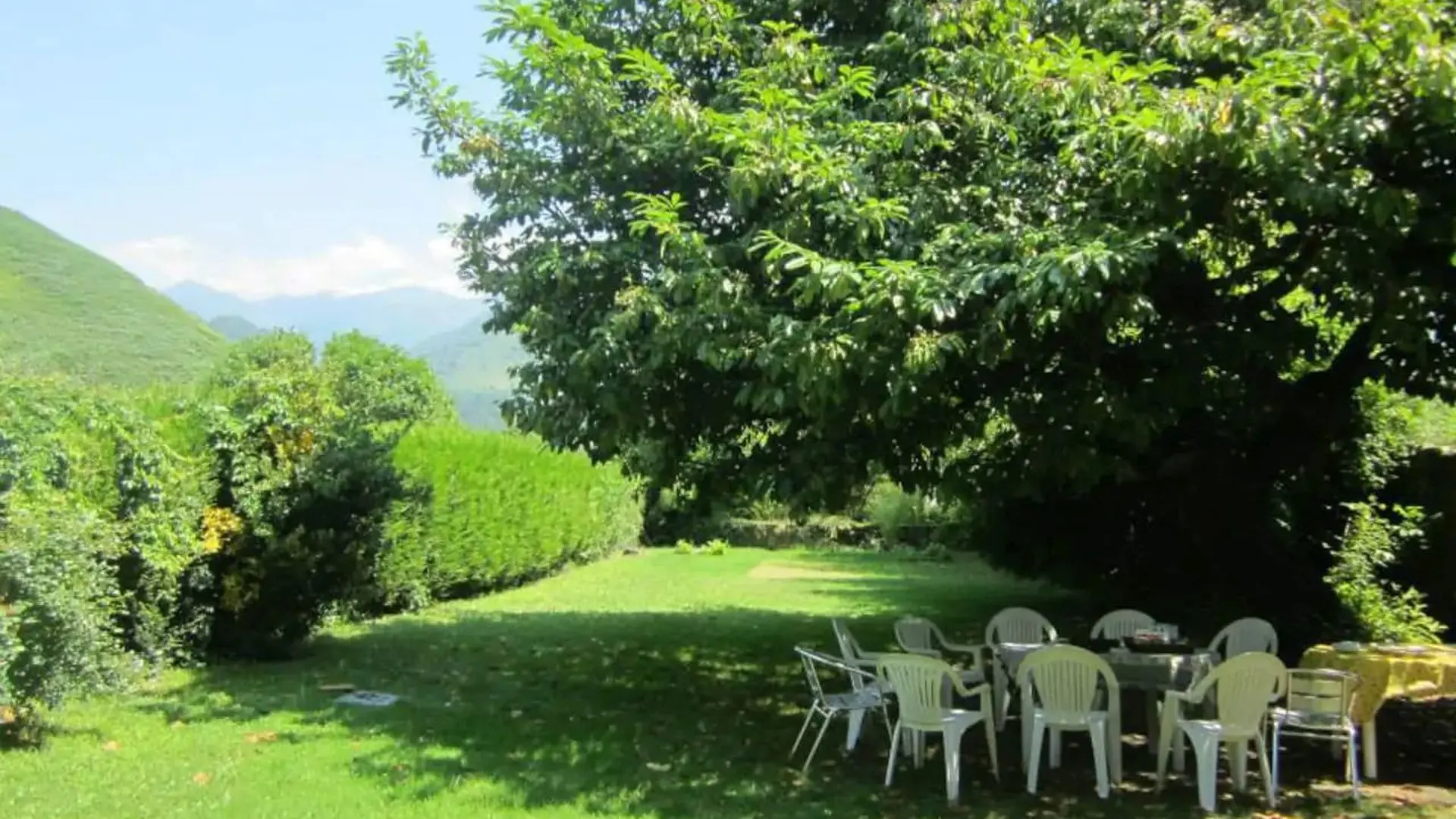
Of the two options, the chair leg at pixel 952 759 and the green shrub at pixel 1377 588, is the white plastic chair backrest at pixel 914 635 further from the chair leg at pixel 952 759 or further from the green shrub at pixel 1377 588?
the green shrub at pixel 1377 588

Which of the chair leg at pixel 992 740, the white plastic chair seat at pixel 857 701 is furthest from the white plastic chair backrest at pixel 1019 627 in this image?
the white plastic chair seat at pixel 857 701

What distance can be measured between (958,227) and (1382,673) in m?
4.13

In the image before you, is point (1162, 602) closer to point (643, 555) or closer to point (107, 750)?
point (107, 750)

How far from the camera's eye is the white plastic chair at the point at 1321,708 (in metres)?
6.70

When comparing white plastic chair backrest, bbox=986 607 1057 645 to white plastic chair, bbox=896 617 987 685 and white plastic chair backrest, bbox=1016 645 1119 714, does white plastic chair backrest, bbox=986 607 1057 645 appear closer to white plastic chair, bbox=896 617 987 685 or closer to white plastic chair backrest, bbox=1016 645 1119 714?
white plastic chair, bbox=896 617 987 685

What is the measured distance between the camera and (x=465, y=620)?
14.3 meters

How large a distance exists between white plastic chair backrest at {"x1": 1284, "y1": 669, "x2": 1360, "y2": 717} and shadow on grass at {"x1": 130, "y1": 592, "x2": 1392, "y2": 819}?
628 millimetres

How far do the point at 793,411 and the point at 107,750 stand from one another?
5112mm

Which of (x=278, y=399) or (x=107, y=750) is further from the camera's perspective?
(x=278, y=399)

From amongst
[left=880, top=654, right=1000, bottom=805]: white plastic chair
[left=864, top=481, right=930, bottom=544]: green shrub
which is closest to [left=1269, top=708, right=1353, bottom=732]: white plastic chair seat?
[left=880, top=654, right=1000, bottom=805]: white plastic chair

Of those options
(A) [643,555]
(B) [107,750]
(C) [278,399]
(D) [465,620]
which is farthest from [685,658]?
(A) [643,555]

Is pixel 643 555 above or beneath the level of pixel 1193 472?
beneath

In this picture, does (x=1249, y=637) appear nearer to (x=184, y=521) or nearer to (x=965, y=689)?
(x=965, y=689)

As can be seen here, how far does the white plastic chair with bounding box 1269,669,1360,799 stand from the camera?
6699mm
